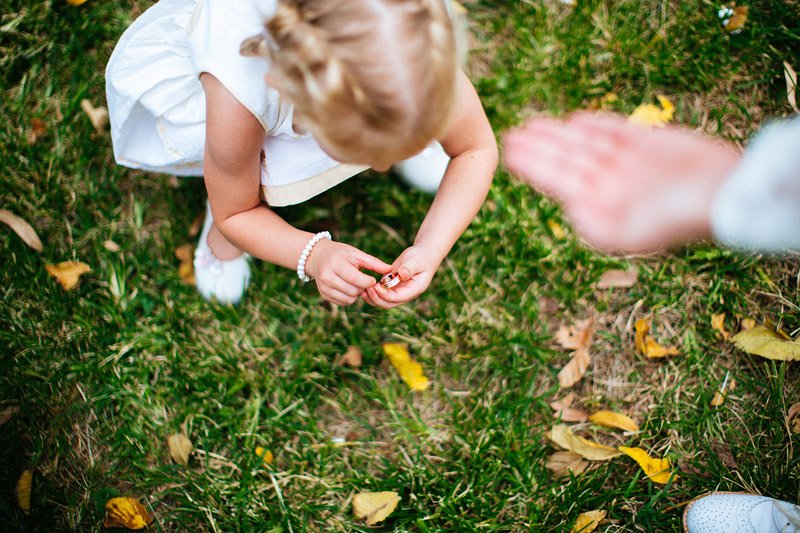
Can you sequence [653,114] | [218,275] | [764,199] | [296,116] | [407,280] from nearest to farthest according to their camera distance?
[764,199], [296,116], [407,280], [218,275], [653,114]

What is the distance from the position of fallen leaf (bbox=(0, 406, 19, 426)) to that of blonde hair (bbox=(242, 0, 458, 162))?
153cm

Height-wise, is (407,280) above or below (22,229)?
above

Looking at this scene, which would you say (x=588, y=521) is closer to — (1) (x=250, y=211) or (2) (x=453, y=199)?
(2) (x=453, y=199)

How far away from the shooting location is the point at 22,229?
219cm

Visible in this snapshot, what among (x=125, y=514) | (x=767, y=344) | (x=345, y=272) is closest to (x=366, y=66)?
(x=345, y=272)

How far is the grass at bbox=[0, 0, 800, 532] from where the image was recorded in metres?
1.94

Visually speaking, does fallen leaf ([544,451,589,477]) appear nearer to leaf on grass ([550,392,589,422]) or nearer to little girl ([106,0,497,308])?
leaf on grass ([550,392,589,422])

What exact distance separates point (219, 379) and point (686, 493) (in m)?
1.58

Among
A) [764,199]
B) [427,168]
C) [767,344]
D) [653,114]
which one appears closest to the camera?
[764,199]

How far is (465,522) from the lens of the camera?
186 cm

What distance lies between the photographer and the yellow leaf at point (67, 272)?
7.09ft

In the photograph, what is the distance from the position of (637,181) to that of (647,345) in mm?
781

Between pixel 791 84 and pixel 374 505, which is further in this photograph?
pixel 791 84

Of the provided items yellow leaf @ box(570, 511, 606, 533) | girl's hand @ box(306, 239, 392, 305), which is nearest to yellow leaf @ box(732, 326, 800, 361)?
yellow leaf @ box(570, 511, 606, 533)
